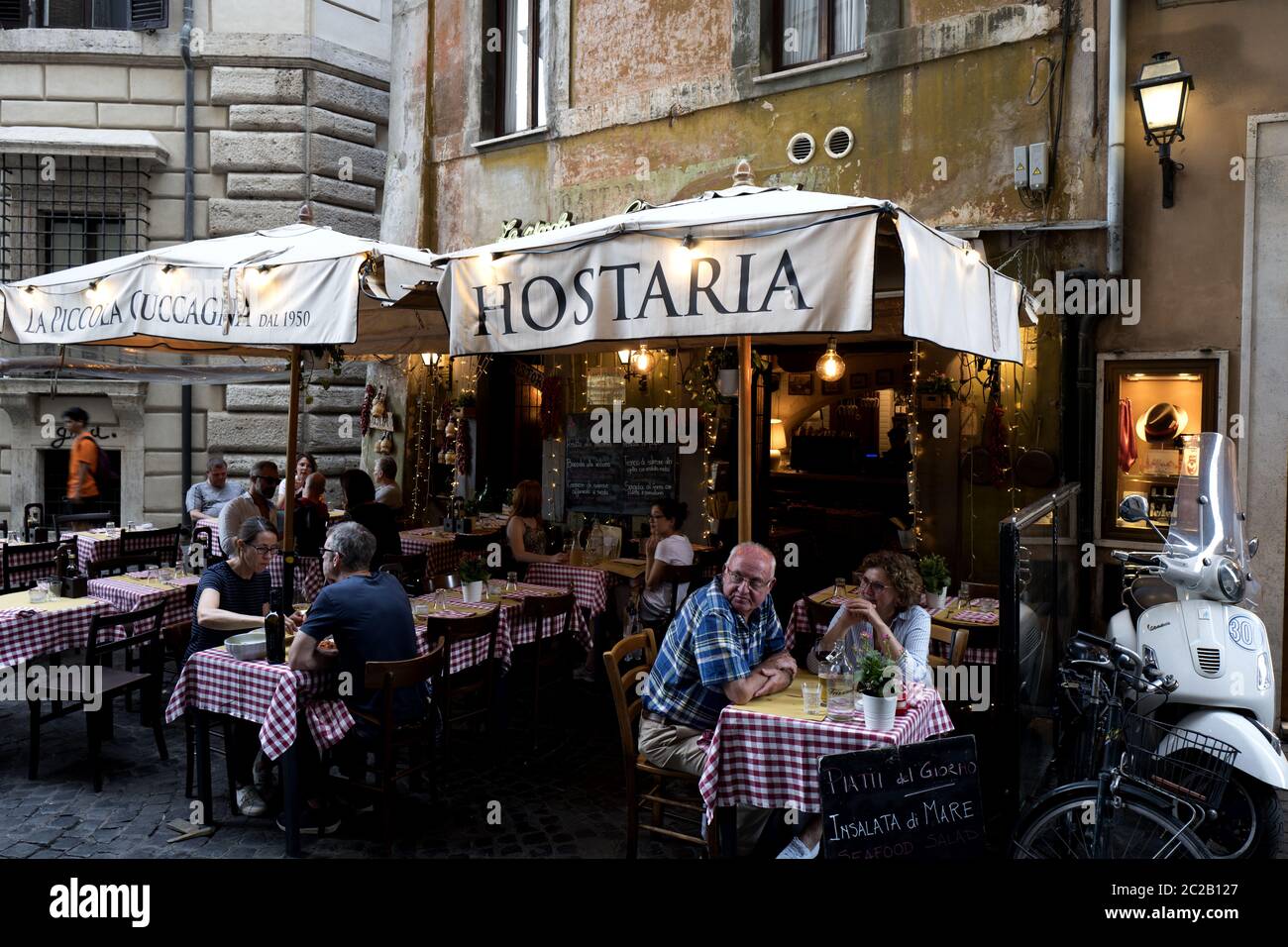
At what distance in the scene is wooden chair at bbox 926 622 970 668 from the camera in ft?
17.6

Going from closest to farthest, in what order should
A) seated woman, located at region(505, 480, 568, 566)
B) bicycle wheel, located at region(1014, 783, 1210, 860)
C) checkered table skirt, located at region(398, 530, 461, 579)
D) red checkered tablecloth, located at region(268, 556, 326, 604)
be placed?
1. bicycle wheel, located at region(1014, 783, 1210, 860)
2. seated woman, located at region(505, 480, 568, 566)
3. red checkered tablecloth, located at region(268, 556, 326, 604)
4. checkered table skirt, located at region(398, 530, 461, 579)

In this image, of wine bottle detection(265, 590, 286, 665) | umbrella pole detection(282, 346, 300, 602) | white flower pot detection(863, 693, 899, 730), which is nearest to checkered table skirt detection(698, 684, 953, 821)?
white flower pot detection(863, 693, 899, 730)

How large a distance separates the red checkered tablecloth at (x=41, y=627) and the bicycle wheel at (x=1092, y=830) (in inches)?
221

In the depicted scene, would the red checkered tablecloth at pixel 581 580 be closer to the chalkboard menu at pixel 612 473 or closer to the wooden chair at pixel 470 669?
the wooden chair at pixel 470 669

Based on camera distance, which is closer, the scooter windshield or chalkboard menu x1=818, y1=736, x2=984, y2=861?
chalkboard menu x1=818, y1=736, x2=984, y2=861

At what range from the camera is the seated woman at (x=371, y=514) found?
834 cm

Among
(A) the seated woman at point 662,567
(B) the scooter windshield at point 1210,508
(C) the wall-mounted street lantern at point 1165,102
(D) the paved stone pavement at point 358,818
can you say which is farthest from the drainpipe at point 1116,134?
(D) the paved stone pavement at point 358,818

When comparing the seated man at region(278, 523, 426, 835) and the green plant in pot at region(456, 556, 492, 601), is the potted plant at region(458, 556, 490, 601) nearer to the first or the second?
the green plant in pot at region(456, 556, 492, 601)

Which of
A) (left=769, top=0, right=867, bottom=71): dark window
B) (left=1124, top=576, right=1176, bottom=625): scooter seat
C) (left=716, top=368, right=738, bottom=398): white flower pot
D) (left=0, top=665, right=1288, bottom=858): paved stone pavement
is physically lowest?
(left=0, top=665, right=1288, bottom=858): paved stone pavement

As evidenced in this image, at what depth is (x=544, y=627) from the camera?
711cm

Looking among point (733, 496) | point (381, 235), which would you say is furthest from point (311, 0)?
point (733, 496)

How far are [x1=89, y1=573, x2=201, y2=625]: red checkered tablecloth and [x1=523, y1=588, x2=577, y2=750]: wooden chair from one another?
265 centimetres
